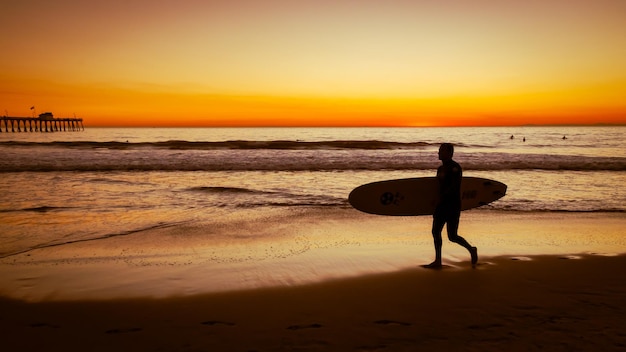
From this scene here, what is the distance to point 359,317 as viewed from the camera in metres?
4.34

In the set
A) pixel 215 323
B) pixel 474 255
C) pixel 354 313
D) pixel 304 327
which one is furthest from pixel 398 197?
pixel 215 323

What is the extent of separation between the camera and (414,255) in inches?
272

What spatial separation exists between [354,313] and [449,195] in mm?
2391

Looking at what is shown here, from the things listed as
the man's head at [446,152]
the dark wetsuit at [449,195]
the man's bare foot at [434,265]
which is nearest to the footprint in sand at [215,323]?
the man's bare foot at [434,265]

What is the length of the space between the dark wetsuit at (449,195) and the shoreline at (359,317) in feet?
2.46

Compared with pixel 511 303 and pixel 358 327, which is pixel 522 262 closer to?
pixel 511 303

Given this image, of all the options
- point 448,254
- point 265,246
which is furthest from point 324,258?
point 448,254

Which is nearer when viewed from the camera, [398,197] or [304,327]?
[304,327]

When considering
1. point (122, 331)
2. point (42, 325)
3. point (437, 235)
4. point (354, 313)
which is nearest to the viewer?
point (122, 331)

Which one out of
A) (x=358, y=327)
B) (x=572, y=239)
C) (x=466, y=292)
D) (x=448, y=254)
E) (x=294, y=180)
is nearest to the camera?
(x=358, y=327)

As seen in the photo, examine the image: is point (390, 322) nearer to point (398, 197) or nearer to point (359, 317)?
point (359, 317)

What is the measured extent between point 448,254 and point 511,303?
2184 millimetres

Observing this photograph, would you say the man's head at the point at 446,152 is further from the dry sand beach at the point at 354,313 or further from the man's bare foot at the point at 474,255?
the dry sand beach at the point at 354,313

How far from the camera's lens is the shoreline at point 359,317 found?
12.3ft
